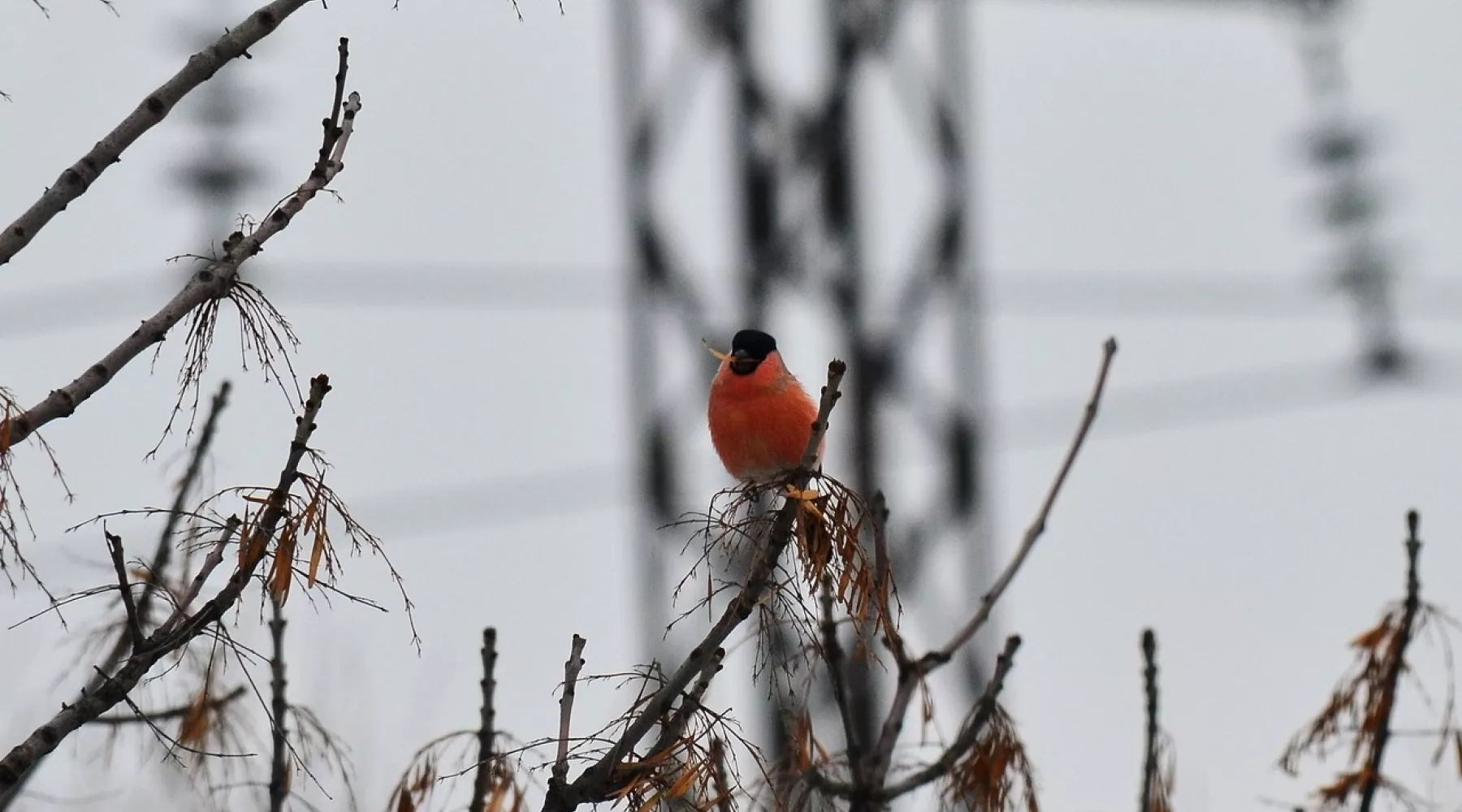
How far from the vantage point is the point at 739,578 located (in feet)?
10.8

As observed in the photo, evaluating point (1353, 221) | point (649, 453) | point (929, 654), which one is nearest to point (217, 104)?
point (649, 453)

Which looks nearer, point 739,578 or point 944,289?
point 739,578

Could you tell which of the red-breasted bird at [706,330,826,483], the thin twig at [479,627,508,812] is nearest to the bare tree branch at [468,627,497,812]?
the thin twig at [479,627,508,812]

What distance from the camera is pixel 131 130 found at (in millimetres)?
2668

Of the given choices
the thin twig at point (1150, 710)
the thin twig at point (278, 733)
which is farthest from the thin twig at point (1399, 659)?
the thin twig at point (278, 733)

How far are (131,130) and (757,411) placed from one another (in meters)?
2.26

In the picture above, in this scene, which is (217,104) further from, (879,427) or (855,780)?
(855,780)

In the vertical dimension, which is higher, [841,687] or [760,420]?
[760,420]

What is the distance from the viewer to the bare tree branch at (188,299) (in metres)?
2.64

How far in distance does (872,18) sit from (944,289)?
1.11m

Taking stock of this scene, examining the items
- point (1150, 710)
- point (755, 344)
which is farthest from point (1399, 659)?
point (755, 344)

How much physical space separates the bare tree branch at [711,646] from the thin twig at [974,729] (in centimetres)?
59

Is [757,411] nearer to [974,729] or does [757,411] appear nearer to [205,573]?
[974,729]

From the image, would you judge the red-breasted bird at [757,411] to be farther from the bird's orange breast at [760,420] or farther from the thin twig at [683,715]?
the thin twig at [683,715]
